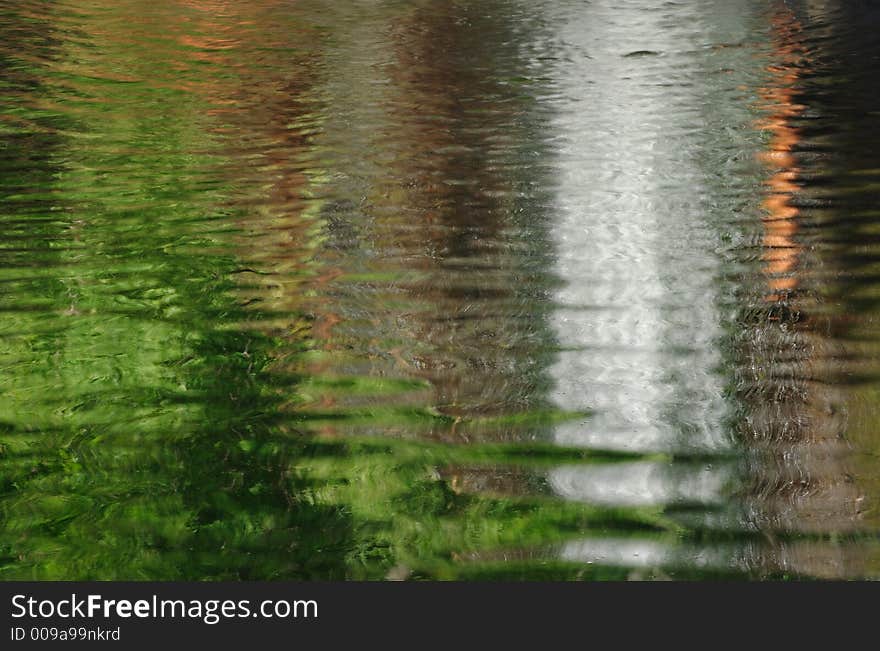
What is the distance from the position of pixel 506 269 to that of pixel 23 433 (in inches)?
61.5

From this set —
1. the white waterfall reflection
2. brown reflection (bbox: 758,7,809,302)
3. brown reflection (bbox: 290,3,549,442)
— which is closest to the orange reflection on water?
brown reflection (bbox: 758,7,809,302)

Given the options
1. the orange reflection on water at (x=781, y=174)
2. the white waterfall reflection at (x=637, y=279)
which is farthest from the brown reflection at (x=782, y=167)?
the white waterfall reflection at (x=637, y=279)

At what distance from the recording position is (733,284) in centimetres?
324

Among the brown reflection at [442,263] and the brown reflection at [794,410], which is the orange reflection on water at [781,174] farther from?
the brown reflection at [442,263]

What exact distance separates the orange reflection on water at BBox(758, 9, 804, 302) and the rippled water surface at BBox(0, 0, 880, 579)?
21 millimetres

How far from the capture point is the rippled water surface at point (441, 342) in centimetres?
212

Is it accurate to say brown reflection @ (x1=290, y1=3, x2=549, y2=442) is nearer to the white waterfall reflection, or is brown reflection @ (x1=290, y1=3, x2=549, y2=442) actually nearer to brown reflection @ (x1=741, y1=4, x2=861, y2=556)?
the white waterfall reflection

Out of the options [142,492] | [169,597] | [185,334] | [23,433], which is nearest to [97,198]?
[185,334]

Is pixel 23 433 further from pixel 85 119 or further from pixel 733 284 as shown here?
pixel 85 119

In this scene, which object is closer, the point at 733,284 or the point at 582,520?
the point at 582,520

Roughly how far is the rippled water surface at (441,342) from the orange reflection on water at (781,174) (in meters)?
0.02

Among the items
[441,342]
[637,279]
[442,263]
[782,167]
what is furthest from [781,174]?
[441,342]

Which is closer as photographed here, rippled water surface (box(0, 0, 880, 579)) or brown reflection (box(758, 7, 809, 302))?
rippled water surface (box(0, 0, 880, 579))

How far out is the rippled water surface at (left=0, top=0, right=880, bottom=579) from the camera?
6.96ft
